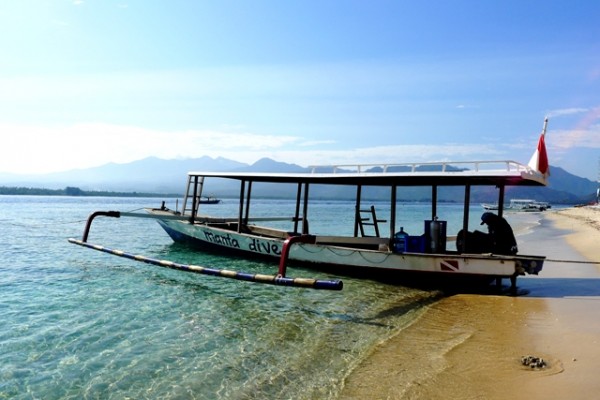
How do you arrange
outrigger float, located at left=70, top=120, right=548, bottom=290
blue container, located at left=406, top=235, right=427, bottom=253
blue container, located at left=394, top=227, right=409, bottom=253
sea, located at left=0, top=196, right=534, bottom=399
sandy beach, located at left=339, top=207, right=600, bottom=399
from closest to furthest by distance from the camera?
1. sandy beach, located at left=339, top=207, right=600, bottom=399
2. sea, located at left=0, top=196, right=534, bottom=399
3. outrigger float, located at left=70, top=120, right=548, bottom=290
4. blue container, located at left=406, top=235, right=427, bottom=253
5. blue container, located at left=394, top=227, right=409, bottom=253

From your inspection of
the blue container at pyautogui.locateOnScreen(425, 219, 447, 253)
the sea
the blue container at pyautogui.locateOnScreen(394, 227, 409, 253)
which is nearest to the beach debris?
the sea

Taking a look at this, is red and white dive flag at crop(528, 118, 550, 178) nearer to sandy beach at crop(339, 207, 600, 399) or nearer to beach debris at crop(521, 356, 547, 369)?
sandy beach at crop(339, 207, 600, 399)

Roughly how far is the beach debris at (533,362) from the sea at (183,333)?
238cm

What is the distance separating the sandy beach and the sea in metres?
0.46

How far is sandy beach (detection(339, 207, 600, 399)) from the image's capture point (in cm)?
585

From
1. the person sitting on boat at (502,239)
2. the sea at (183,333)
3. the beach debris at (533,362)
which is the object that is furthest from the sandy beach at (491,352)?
the person sitting on boat at (502,239)

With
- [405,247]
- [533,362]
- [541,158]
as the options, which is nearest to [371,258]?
[405,247]

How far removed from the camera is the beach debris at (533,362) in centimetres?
652

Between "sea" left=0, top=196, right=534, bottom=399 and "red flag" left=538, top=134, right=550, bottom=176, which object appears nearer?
"sea" left=0, top=196, right=534, bottom=399

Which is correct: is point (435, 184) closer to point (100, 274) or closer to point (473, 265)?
point (473, 265)

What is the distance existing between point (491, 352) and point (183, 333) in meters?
5.54

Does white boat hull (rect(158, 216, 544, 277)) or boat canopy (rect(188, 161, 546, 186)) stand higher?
boat canopy (rect(188, 161, 546, 186))

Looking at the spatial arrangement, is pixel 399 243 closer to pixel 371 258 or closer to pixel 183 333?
pixel 371 258

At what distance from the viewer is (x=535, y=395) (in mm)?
5551
